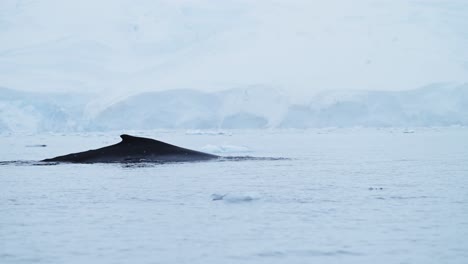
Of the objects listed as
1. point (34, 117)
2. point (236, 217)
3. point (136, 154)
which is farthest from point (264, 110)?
point (236, 217)

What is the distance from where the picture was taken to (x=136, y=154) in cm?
1830

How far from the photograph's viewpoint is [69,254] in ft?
19.6

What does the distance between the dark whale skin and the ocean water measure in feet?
13.3

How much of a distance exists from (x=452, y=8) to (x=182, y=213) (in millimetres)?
91283

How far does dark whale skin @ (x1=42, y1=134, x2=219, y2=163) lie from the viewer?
1817cm

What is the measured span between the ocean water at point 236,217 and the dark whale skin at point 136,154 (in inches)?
160

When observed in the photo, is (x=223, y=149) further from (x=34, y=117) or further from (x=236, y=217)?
(x=34, y=117)

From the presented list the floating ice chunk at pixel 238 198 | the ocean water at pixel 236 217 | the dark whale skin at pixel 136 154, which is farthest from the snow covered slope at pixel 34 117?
the floating ice chunk at pixel 238 198

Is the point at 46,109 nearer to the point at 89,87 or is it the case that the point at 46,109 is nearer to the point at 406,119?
the point at 89,87

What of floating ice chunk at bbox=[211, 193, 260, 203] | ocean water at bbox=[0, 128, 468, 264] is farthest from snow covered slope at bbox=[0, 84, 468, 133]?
floating ice chunk at bbox=[211, 193, 260, 203]

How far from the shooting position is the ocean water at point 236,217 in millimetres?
5977

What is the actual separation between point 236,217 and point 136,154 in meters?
10.6

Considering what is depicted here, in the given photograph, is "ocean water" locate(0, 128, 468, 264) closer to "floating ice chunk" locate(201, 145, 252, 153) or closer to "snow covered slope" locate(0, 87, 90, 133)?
"floating ice chunk" locate(201, 145, 252, 153)

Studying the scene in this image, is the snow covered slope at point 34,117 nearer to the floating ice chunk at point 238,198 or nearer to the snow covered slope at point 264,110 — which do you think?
the snow covered slope at point 264,110
